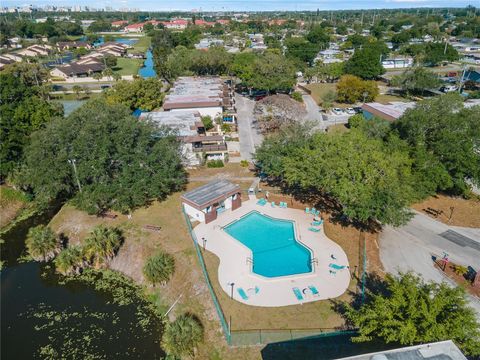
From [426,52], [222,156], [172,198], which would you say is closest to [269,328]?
[172,198]

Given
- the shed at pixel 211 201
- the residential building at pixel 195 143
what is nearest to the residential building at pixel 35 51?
the residential building at pixel 195 143

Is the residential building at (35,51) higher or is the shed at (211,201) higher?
the residential building at (35,51)

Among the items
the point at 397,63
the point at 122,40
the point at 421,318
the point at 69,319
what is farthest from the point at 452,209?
the point at 122,40

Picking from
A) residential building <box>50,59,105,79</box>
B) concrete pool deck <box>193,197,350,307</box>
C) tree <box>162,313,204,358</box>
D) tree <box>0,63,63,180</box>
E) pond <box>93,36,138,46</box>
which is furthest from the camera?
pond <box>93,36,138,46</box>

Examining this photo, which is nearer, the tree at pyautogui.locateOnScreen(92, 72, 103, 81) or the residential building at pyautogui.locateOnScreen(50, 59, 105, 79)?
the tree at pyautogui.locateOnScreen(92, 72, 103, 81)

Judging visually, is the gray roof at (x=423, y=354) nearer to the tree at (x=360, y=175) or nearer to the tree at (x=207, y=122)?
the tree at (x=360, y=175)

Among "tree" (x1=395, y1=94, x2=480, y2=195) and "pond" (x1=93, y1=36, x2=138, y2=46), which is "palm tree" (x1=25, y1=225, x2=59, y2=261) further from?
"pond" (x1=93, y1=36, x2=138, y2=46)

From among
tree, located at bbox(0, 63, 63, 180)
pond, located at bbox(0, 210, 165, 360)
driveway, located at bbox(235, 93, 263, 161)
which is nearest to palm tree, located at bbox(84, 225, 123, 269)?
pond, located at bbox(0, 210, 165, 360)
